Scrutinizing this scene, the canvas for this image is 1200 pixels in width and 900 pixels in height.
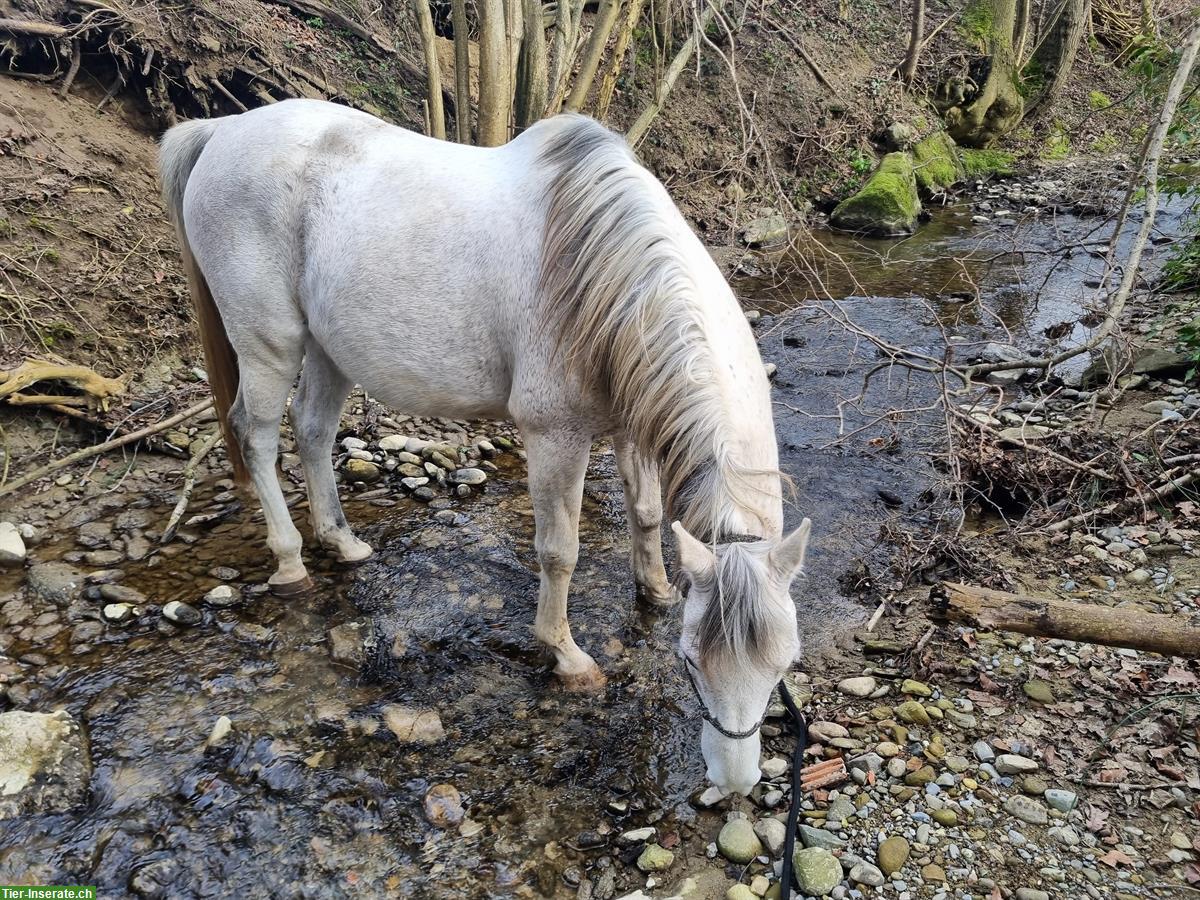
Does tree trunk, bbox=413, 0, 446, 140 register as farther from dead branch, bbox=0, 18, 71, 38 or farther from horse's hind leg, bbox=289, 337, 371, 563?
horse's hind leg, bbox=289, 337, 371, 563

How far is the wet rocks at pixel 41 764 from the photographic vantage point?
262 centimetres

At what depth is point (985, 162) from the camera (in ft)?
41.1

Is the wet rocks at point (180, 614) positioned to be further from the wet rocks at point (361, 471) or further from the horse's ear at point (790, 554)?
the horse's ear at point (790, 554)

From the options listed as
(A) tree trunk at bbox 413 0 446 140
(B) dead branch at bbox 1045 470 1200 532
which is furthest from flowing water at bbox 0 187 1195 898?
(A) tree trunk at bbox 413 0 446 140

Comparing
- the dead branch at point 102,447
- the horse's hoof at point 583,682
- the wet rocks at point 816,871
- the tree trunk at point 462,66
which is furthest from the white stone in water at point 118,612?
the tree trunk at point 462,66

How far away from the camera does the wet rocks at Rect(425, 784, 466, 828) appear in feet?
8.86

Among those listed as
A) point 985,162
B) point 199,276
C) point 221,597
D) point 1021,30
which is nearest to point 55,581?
point 221,597

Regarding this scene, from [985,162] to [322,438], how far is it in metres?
12.8

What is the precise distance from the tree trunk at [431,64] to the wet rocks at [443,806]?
5533 millimetres

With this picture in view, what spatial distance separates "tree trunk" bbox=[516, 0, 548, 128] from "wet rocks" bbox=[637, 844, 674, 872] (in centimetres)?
570

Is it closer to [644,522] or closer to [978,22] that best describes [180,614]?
[644,522]

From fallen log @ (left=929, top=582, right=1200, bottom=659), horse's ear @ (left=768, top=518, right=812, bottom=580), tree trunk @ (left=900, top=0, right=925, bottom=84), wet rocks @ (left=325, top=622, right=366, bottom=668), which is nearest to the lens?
horse's ear @ (left=768, top=518, right=812, bottom=580)

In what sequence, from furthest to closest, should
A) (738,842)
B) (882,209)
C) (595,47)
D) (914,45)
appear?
1. (914,45)
2. (882,209)
3. (595,47)
4. (738,842)

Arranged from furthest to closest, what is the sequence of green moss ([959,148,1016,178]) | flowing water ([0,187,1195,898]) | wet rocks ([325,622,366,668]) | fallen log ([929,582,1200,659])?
green moss ([959,148,1016,178]) < wet rocks ([325,622,366,668]) < fallen log ([929,582,1200,659]) < flowing water ([0,187,1195,898])
